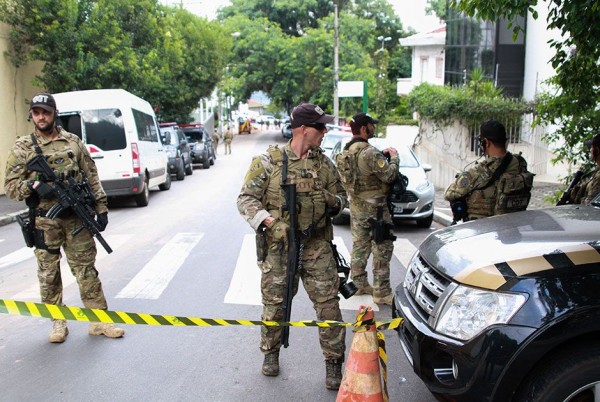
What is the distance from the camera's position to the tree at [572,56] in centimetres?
582

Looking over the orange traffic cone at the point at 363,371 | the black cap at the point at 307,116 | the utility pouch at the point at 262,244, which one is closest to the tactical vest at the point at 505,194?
the black cap at the point at 307,116

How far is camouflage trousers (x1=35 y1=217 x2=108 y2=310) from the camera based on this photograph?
4.77 m

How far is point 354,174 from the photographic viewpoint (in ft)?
18.9

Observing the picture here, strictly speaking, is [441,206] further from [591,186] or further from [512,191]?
[512,191]

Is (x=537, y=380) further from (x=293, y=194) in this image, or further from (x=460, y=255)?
(x=293, y=194)

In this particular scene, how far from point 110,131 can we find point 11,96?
598cm

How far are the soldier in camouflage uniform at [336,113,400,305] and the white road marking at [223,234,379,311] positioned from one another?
21cm

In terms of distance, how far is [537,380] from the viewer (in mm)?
2762

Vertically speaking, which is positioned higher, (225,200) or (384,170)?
(384,170)

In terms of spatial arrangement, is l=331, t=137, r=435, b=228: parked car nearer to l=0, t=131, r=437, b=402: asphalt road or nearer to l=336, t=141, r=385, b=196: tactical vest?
l=0, t=131, r=437, b=402: asphalt road

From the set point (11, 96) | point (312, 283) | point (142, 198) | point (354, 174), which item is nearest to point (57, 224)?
point (312, 283)

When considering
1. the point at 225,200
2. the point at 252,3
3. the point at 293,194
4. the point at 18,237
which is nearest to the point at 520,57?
the point at 225,200

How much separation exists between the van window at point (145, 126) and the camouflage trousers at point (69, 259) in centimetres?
869

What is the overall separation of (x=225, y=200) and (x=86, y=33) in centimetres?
658
